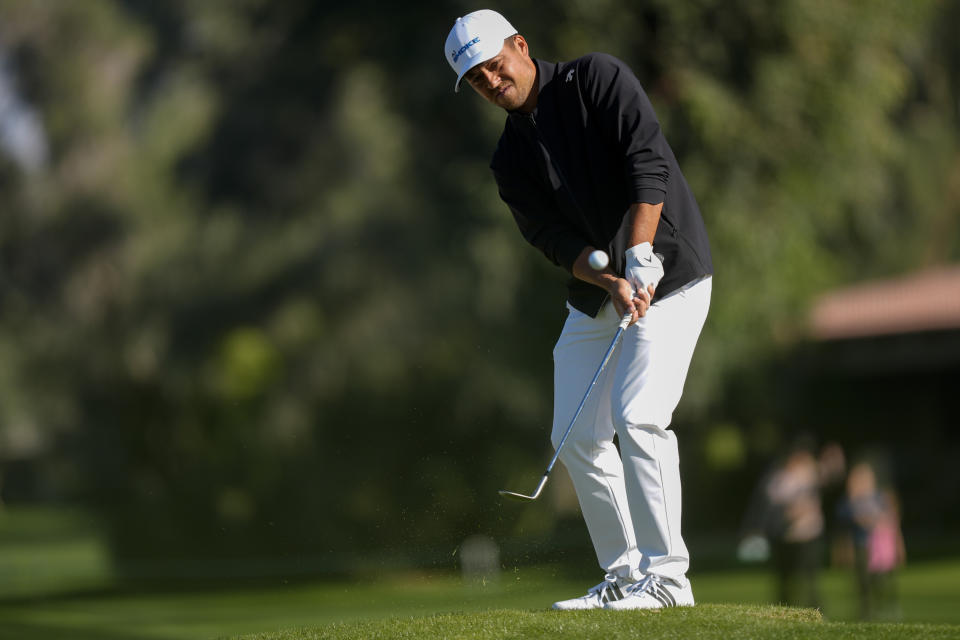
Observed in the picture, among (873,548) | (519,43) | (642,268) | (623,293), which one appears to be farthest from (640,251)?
(873,548)

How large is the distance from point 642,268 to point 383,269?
1705 centimetres

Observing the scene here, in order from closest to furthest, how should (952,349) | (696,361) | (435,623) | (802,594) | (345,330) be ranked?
1. (435,623)
2. (802,594)
3. (696,361)
4. (345,330)
5. (952,349)

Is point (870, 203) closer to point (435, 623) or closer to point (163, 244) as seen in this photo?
point (163, 244)

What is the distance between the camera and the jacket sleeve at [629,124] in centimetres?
537

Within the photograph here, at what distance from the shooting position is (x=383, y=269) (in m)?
22.2

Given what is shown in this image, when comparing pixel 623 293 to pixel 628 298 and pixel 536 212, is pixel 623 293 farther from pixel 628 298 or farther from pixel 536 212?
pixel 536 212

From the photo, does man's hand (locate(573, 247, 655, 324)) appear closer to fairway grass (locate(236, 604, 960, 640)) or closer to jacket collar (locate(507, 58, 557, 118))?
jacket collar (locate(507, 58, 557, 118))

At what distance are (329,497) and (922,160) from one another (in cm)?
1278

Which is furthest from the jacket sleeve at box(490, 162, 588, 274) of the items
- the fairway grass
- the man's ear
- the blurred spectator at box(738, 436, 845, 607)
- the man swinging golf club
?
the blurred spectator at box(738, 436, 845, 607)

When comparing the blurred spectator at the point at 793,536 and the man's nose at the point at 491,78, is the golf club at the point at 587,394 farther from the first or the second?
the blurred spectator at the point at 793,536

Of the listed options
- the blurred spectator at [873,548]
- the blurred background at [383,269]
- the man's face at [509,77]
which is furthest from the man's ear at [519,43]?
the blurred background at [383,269]

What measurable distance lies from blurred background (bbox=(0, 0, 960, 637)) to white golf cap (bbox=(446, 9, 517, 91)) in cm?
→ 1175

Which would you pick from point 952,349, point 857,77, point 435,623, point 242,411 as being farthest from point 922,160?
point 435,623

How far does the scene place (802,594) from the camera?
13.4 meters
